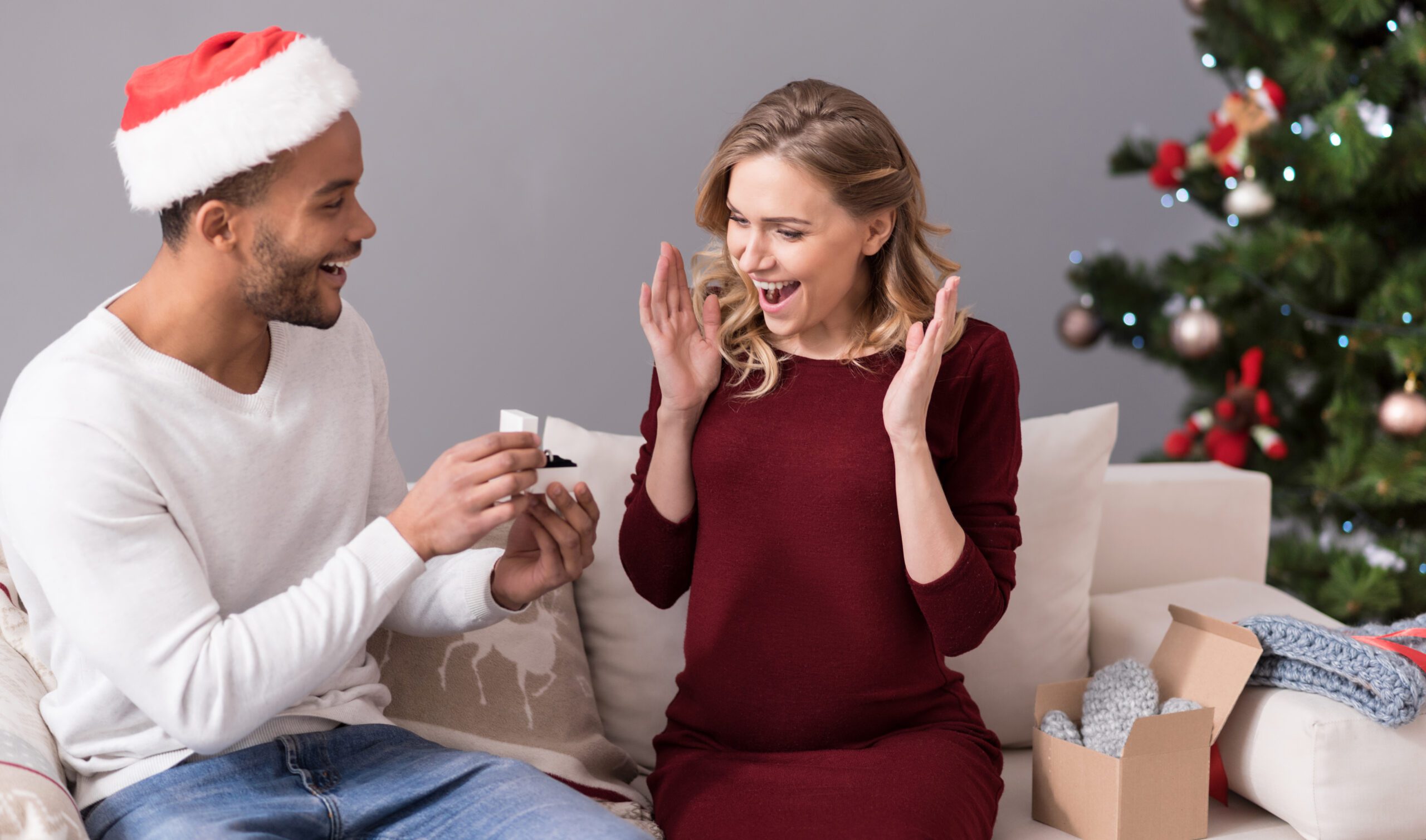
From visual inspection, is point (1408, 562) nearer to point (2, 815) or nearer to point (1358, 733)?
point (1358, 733)

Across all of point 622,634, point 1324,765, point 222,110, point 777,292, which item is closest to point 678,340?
point 777,292

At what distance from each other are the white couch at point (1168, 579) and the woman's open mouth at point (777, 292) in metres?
0.52

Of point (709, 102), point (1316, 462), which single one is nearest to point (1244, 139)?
point (1316, 462)

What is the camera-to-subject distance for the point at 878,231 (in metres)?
1.53

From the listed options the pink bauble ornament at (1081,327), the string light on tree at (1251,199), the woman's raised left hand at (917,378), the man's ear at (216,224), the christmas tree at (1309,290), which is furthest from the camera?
the pink bauble ornament at (1081,327)

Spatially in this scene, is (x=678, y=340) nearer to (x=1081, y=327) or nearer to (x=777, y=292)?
(x=777, y=292)

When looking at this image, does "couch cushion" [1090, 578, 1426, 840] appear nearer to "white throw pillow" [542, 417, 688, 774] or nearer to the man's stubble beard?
"white throw pillow" [542, 417, 688, 774]

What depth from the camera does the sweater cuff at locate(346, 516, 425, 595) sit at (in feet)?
3.89

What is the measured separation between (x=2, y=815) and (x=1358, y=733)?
1565 millimetres

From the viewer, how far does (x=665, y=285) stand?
5.01ft

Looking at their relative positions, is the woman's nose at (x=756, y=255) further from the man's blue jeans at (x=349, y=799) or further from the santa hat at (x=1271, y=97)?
the santa hat at (x=1271, y=97)

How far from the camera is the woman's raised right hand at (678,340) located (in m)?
1.52

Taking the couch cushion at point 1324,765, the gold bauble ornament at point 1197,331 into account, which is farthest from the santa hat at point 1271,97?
the couch cushion at point 1324,765

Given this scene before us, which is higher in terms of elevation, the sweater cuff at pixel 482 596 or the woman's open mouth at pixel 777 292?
the woman's open mouth at pixel 777 292
